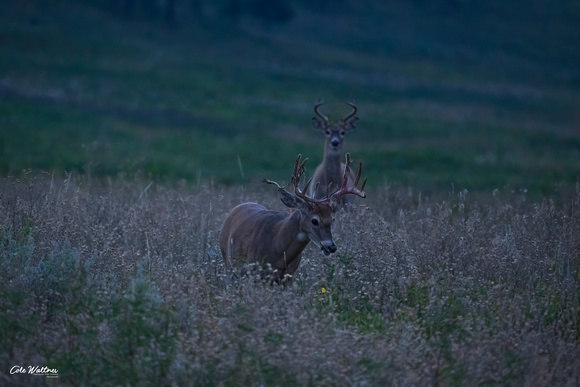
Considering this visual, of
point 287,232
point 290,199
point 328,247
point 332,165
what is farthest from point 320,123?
point 328,247

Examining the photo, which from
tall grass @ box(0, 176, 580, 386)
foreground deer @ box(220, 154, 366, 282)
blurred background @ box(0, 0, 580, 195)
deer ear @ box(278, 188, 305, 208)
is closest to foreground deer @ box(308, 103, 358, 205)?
blurred background @ box(0, 0, 580, 195)

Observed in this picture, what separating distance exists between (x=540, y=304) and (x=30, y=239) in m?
4.75

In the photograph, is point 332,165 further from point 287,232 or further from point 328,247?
point 328,247

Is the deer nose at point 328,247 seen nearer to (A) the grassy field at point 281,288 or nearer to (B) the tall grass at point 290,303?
(B) the tall grass at point 290,303

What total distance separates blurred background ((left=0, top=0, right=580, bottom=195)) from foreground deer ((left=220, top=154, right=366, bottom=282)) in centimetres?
372

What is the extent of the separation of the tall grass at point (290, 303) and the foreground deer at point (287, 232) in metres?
0.25

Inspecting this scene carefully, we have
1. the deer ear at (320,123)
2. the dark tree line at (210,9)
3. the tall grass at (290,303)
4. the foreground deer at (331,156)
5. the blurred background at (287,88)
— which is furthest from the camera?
the dark tree line at (210,9)

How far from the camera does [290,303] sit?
23.2 feet

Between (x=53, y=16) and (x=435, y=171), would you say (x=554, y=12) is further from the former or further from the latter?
(x=435, y=171)

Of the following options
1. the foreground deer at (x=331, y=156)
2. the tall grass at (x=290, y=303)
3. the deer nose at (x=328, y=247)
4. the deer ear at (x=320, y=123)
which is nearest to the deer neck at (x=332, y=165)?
the foreground deer at (x=331, y=156)

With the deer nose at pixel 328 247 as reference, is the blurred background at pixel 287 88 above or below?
below

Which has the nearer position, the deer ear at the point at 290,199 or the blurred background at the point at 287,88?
the deer ear at the point at 290,199

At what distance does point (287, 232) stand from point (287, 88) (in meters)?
44.8

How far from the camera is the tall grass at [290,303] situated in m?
5.78
